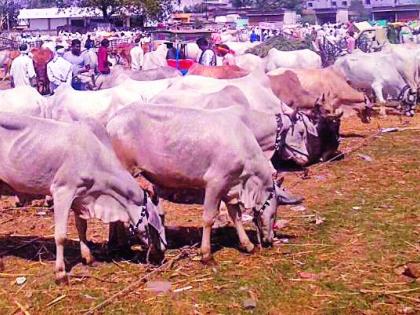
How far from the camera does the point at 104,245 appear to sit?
693 centimetres

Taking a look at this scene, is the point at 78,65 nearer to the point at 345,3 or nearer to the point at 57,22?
the point at 57,22

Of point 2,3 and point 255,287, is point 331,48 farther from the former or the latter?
point 2,3

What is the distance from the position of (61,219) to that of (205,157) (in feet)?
4.62

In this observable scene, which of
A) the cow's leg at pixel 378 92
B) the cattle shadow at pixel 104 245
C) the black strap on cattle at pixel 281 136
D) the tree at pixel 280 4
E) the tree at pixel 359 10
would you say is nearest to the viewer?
the cattle shadow at pixel 104 245

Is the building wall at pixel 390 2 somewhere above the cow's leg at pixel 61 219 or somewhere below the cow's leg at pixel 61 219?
above

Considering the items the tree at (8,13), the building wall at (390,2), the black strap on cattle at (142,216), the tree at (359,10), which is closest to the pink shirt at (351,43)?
the black strap on cattle at (142,216)

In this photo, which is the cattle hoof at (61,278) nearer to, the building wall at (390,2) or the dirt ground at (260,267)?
the dirt ground at (260,267)

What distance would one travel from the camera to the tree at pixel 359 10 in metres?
72.9

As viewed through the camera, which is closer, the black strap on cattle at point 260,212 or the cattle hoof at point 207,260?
the cattle hoof at point 207,260

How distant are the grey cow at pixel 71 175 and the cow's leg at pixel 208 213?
40 cm

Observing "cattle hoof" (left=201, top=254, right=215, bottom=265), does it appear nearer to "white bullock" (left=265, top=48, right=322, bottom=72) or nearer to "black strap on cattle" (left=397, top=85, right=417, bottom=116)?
"black strap on cattle" (left=397, top=85, right=417, bottom=116)

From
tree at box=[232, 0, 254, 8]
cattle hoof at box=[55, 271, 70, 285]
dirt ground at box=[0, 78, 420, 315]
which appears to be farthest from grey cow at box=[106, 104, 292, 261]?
tree at box=[232, 0, 254, 8]

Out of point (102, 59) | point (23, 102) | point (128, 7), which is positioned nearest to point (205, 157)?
point (23, 102)

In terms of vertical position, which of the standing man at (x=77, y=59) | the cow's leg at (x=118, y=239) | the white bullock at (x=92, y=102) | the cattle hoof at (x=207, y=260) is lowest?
the cattle hoof at (x=207, y=260)
